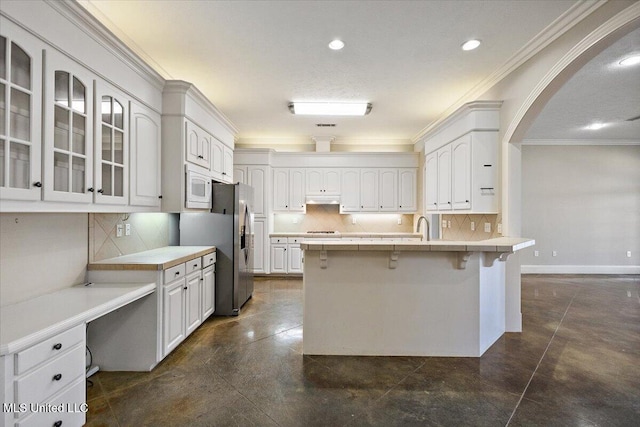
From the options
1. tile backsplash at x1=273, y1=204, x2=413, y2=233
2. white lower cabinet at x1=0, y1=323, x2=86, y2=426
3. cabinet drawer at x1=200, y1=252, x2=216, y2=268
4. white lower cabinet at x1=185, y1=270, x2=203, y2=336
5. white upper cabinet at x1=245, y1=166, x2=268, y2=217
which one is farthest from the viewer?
tile backsplash at x1=273, y1=204, x2=413, y2=233

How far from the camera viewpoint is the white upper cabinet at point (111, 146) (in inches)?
83.4

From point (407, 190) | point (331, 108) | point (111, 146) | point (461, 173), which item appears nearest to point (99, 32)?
point (111, 146)

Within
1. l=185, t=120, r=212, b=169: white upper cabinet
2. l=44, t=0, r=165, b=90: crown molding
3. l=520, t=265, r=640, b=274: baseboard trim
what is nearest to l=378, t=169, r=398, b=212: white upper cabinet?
l=520, t=265, r=640, b=274: baseboard trim

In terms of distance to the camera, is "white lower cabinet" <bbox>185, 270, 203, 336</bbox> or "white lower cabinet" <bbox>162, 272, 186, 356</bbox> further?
"white lower cabinet" <bbox>185, 270, 203, 336</bbox>

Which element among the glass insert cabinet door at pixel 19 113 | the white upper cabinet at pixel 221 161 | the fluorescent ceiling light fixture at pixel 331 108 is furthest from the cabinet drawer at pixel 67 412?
the fluorescent ceiling light fixture at pixel 331 108

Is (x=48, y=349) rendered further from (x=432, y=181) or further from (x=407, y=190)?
(x=407, y=190)

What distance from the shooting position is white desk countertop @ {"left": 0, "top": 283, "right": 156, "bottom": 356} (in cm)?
138

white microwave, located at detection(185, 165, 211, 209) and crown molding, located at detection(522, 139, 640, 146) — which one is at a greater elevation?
crown molding, located at detection(522, 139, 640, 146)

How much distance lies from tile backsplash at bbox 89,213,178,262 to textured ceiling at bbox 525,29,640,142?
497cm

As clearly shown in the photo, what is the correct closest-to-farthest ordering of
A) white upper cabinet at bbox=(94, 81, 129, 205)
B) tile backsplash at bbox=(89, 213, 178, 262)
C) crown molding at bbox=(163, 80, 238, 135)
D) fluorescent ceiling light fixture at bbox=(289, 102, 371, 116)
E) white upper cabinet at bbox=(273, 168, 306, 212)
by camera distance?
white upper cabinet at bbox=(94, 81, 129, 205), tile backsplash at bbox=(89, 213, 178, 262), crown molding at bbox=(163, 80, 238, 135), fluorescent ceiling light fixture at bbox=(289, 102, 371, 116), white upper cabinet at bbox=(273, 168, 306, 212)

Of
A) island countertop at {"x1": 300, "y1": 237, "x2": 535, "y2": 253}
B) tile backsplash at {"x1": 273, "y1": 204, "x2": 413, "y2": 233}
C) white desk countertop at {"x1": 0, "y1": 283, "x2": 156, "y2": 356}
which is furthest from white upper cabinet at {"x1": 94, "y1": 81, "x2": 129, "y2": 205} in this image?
tile backsplash at {"x1": 273, "y1": 204, "x2": 413, "y2": 233}

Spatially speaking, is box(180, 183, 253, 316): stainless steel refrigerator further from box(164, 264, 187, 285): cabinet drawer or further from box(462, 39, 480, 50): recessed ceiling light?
box(462, 39, 480, 50): recessed ceiling light

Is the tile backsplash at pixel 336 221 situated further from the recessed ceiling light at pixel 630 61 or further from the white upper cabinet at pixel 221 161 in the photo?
the recessed ceiling light at pixel 630 61

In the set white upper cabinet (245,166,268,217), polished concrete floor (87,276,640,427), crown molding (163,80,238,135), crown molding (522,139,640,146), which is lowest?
polished concrete floor (87,276,640,427)
